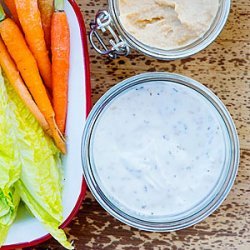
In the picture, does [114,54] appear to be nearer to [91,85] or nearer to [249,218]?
[91,85]

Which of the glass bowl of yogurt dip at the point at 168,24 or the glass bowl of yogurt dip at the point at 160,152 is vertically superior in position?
the glass bowl of yogurt dip at the point at 168,24

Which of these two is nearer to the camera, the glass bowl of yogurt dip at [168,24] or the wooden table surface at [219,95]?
the glass bowl of yogurt dip at [168,24]

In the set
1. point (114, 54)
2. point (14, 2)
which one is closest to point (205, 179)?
point (114, 54)

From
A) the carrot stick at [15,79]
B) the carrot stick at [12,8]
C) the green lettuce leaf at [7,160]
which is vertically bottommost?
the green lettuce leaf at [7,160]

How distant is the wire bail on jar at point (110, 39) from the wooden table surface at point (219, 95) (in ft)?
0.10

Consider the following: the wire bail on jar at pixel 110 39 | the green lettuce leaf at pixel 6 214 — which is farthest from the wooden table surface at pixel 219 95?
the green lettuce leaf at pixel 6 214

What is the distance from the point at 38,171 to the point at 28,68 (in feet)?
0.61

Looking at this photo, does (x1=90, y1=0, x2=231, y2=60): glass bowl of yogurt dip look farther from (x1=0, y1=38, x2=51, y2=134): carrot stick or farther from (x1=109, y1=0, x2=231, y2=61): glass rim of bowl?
(x1=0, y1=38, x2=51, y2=134): carrot stick

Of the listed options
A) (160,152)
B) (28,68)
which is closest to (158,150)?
(160,152)

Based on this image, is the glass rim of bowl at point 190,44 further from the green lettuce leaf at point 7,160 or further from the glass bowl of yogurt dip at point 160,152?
the green lettuce leaf at point 7,160

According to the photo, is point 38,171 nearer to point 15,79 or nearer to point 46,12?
point 15,79

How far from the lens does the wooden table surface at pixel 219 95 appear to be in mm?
1325

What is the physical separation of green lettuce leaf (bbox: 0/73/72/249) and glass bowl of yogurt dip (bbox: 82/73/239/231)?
0.25ft

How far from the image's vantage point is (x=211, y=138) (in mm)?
1226
